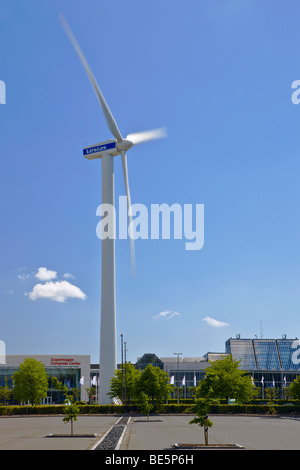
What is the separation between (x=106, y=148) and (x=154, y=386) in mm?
45483

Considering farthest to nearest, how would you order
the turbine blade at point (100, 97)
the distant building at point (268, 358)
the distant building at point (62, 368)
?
the distant building at point (268, 358)
the distant building at point (62, 368)
the turbine blade at point (100, 97)

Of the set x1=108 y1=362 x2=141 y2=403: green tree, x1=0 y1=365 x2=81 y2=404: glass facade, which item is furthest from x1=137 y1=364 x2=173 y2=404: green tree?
x1=0 y1=365 x2=81 y2=404: glass facade

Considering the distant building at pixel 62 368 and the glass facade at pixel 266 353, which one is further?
the glass facade at pixel 266 353

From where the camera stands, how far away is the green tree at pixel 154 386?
293 ft

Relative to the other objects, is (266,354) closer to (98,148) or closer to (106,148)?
(98,148)

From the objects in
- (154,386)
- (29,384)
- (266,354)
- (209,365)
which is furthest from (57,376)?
(266,354)

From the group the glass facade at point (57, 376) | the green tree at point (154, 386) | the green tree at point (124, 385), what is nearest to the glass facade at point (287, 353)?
the glass facade at point (57, 376)

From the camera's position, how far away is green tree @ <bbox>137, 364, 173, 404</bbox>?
293 ft

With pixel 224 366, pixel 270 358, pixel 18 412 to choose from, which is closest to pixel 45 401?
pixel 18 412

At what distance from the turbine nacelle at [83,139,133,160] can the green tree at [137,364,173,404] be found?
41.2 metres

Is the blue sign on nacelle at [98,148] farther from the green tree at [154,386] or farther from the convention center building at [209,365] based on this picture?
the convention center building at [209,365]

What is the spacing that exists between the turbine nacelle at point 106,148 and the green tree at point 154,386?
41.2m

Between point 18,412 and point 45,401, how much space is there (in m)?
51.3

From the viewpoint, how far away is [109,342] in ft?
306
